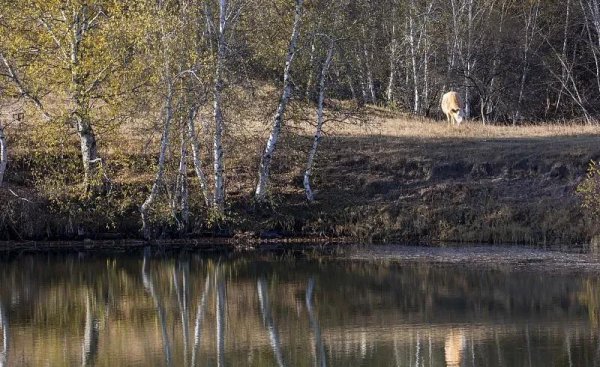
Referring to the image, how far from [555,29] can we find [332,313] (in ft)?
99.0

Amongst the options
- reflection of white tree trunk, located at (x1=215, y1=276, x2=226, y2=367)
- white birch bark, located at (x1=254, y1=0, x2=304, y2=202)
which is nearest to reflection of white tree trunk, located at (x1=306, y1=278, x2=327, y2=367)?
reflection of white tree trunk, located at (x1=215, y1=276, x2=226, y2=367)

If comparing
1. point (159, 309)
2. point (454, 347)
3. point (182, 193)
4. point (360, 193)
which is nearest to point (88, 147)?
point (182, 193)

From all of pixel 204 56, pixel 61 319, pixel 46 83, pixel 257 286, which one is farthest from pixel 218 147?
pixel 61 319

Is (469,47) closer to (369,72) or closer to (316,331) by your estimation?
(369,72)

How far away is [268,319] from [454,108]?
2027 cm

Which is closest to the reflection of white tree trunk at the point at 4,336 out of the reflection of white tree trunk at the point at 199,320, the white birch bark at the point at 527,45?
the reflection of white tree trunk at the point at 199,320

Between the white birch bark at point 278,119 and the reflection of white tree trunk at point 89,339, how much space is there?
35.4ft

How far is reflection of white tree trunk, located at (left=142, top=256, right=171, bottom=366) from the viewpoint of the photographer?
60.2 feet

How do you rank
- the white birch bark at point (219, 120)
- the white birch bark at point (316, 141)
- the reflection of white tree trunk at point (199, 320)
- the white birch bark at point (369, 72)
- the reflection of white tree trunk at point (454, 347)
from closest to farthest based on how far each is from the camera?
1. the reflection of white tree trunk at point (454, 347)
2. the reflection of white tree trunk at point (199, 320)
3. the white birch bark at point (219, 120)
4. the white birch bark at point (316, 141)
5. the white birch bark at point (369, 72)

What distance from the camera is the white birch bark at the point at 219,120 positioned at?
30.8m

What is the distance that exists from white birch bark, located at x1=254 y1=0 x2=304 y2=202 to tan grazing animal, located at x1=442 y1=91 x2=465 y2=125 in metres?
8.70

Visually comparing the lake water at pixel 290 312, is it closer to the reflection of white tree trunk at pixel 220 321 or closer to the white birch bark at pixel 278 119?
the reflection of white tree trunk at pixel 220 321

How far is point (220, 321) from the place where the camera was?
69.9 feet

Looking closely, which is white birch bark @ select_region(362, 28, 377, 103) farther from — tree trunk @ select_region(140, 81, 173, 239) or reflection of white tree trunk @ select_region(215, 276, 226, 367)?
reflection of white tree trunk @ select_region(215, 276, 226, 367)
